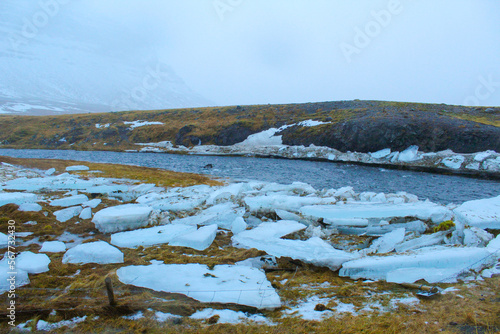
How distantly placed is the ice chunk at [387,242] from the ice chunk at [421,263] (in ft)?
3.93

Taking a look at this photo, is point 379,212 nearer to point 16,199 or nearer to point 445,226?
point 445,226

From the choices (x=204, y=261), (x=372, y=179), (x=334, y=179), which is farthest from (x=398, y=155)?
(x=204, y=261)

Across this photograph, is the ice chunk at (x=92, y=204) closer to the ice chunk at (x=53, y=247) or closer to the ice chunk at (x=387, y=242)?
the ice chunk at (x=53, y=247)

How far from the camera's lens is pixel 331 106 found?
54.4 metres

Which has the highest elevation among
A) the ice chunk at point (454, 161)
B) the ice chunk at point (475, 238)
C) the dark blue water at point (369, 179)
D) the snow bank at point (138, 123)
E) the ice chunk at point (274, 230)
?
the snow bank at point (138, 123)

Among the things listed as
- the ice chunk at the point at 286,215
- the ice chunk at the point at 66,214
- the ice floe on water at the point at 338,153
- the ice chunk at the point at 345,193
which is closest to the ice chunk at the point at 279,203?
the ice chunk at the point at 286,215

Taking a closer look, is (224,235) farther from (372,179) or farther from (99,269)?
(372,179)

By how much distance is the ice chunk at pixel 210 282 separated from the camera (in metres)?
4.68

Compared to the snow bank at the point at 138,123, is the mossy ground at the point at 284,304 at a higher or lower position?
lower

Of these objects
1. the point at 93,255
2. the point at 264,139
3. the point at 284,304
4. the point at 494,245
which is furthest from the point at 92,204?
the point at 264,139

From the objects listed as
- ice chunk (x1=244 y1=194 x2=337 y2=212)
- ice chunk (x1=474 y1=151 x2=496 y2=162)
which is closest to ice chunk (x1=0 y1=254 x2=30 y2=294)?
ice chunk (x1=244 y1=194 x2=337 y2=212)

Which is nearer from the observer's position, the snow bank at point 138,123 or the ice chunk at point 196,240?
the ice chunk at point 196,240

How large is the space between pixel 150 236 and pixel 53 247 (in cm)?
252

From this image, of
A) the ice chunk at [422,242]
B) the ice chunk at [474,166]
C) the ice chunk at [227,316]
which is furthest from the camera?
the ice chunk at [474,166]
